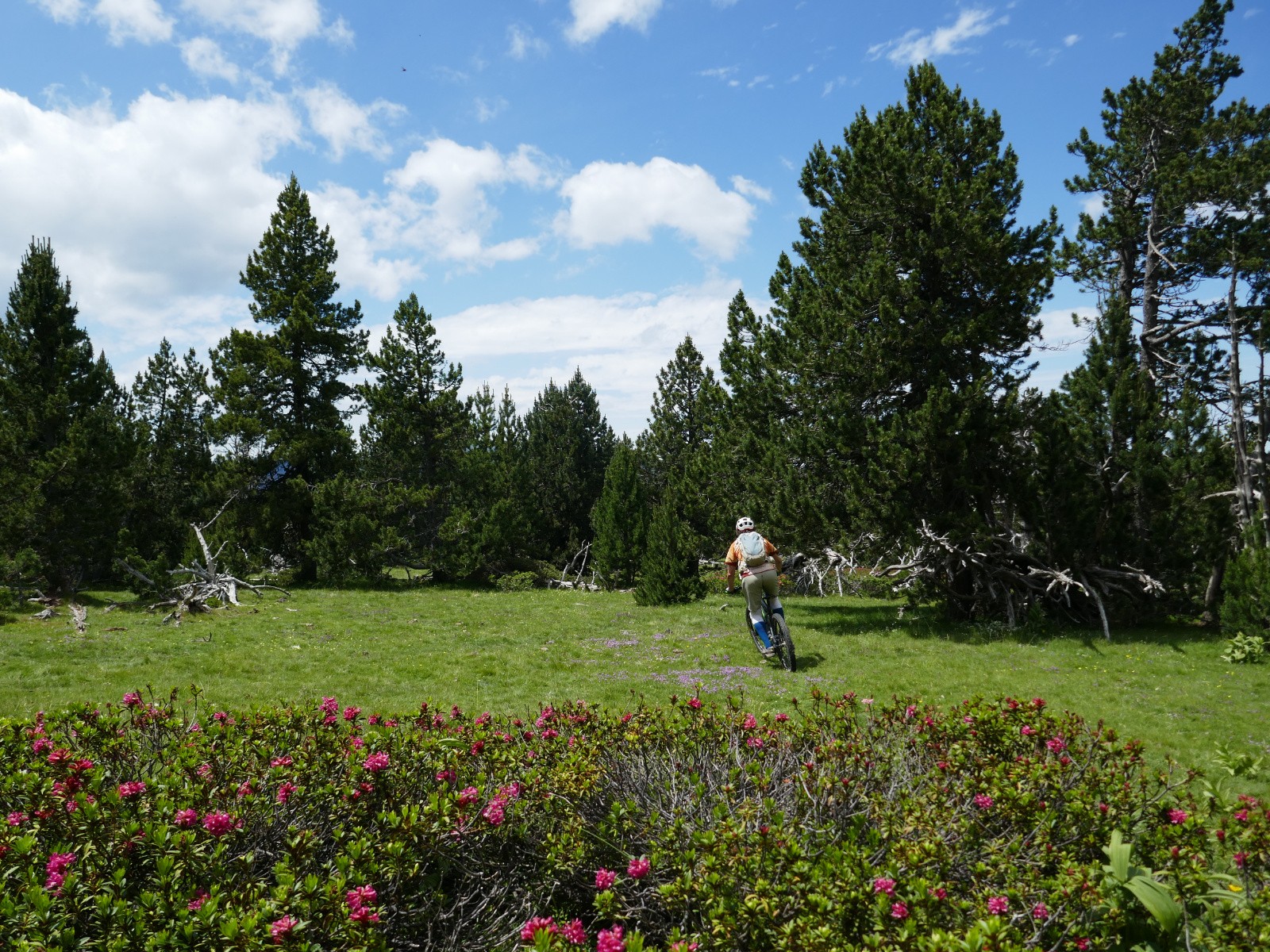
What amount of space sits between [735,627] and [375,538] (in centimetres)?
1661

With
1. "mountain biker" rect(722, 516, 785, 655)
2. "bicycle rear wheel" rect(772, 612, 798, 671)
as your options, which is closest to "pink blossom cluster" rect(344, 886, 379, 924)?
"mountain biker" rect(722, 516, 785, 655)

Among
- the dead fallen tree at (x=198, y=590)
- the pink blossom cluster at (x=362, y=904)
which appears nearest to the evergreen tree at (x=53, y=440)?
the dead fallen tree at (x=198, y=590)

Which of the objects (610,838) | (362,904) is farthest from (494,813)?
(362,904)

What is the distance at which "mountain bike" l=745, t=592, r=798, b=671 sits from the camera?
33.7 ft

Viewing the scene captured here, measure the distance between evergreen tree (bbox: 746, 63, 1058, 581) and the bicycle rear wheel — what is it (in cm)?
422

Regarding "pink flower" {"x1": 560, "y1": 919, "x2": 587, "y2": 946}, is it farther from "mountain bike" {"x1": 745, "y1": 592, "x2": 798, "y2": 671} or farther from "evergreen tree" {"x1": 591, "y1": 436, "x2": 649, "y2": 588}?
"evergreen tree" {"x1": 591, "y1": 436, "x2": 649, "y2": 588}

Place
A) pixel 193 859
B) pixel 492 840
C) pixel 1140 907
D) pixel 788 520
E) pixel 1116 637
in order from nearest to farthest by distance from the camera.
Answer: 1. pixel 1140 907
2. pixel 193 859
3. pixel 492 840
4. pixel 1116 637
5. pixel 788 520

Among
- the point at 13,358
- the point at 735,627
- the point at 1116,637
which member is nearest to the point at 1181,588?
Result: the point at 1116,637

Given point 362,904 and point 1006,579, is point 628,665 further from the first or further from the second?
point 1006,579

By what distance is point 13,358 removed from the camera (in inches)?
824

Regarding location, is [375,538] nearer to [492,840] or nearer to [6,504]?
[6,504]

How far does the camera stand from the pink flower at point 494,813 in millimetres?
3412

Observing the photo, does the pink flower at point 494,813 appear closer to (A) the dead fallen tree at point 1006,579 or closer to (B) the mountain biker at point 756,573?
(B) the mountain biker at point 756,573

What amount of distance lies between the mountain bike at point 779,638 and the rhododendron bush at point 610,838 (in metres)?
5.45
